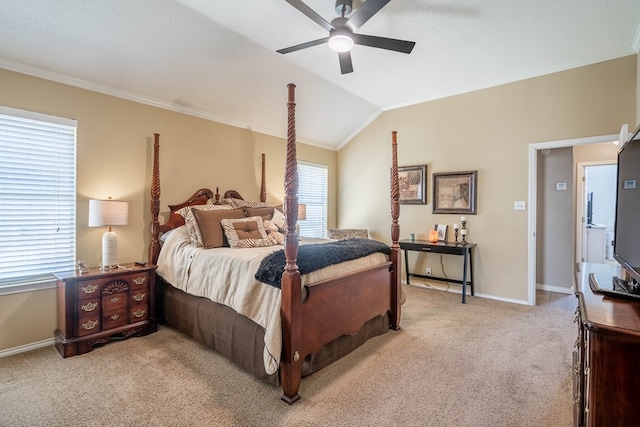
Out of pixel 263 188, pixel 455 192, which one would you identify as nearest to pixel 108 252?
pixel 263 188

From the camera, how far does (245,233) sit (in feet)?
10.8

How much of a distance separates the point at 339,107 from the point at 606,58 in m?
3.27

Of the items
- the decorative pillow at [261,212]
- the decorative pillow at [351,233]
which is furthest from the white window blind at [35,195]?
the decorative pillow at [351,233]

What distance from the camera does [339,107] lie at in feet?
16.4

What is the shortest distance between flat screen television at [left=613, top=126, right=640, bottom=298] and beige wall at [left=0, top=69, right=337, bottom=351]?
11.7ft

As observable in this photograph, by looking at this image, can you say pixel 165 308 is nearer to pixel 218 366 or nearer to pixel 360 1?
pixel 218 366

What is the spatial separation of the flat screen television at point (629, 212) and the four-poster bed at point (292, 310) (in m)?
1.68

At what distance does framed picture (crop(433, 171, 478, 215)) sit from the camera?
4.49 meters

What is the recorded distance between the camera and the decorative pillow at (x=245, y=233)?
124 inches

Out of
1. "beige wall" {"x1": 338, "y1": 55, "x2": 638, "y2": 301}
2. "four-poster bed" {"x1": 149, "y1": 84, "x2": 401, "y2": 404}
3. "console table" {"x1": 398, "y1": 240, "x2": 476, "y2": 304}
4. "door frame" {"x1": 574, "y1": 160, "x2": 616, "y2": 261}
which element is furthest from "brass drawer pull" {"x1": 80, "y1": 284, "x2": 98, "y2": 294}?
"door frame" {"x1": 574, "y1": 160, "x2": 616, "y2": 261}

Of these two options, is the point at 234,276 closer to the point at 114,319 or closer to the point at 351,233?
the point at 114,319

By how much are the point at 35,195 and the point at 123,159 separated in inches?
32.4

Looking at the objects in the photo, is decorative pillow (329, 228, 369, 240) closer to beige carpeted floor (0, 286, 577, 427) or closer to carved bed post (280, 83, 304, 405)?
beige carpeted floor (0, 286, 577, 427)

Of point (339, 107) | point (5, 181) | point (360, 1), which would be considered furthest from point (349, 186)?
point (5, 181)
